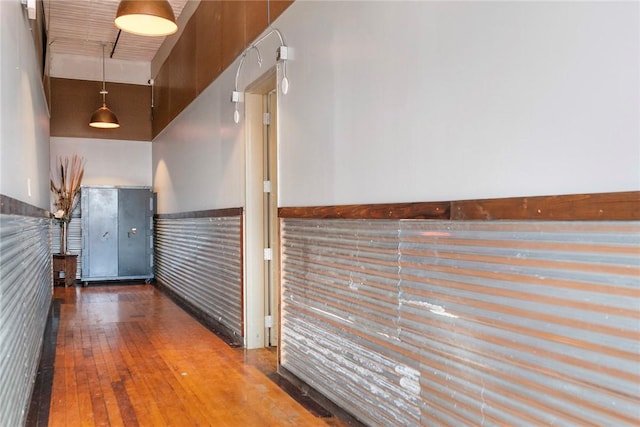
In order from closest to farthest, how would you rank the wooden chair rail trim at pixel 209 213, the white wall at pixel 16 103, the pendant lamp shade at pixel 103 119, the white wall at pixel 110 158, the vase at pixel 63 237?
the white wall at pixel 16 103 < the wooden chair rail trim at pixel 209 213 < the pendant lamp shade at pixel 103 119 < the vase at pixel 63 237 < the white wall at pixel 110 158

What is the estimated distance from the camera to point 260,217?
16.0 ft

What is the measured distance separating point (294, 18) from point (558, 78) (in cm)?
242

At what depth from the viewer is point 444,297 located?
2.25 meters

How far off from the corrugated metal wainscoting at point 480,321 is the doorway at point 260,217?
1547 millimetres

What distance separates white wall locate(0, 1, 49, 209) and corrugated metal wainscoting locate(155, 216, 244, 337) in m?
1.79

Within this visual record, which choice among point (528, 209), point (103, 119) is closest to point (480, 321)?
point (528, 209)

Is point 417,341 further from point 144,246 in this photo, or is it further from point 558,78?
point 144,246

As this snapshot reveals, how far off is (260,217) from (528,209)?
10.8 feet

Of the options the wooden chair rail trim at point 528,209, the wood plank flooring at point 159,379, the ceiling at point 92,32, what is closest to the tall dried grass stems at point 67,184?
the ceiling at point 92,32

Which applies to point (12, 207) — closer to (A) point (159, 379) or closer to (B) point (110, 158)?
(A) point (159, 379)

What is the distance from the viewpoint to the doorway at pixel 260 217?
4840 mm

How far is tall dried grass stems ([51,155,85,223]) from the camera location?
914 centimetres

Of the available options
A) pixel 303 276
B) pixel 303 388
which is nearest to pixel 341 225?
pixel 303 276

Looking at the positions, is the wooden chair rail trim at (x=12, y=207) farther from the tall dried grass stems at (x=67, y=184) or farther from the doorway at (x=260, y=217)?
the tall dried grass stems at (x=67, y=184)
